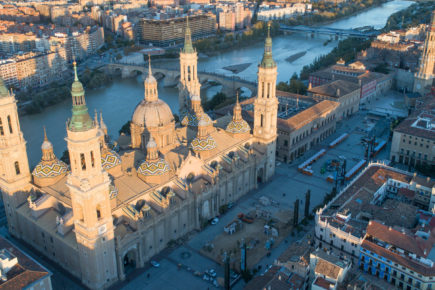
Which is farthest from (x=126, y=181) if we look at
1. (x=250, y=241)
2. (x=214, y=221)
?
(x=250, y=241)

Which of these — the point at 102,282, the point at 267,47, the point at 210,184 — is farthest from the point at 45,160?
the point at 267,47

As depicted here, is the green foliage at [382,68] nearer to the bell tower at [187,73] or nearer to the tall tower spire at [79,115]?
the bell tower at [187,73]

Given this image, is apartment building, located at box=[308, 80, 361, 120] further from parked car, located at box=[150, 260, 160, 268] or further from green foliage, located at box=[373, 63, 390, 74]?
parked car, located at box=[150, 260, 160, 268]

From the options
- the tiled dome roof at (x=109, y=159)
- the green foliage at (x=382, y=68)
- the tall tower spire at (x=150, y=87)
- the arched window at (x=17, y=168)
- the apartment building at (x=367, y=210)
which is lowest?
the apartment building at (x=367, y=210)

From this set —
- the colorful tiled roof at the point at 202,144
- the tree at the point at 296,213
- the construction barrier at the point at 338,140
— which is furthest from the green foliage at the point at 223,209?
the construction barrier at the point at 338,140

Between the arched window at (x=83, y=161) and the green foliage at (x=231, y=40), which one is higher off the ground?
the arched window at (x=83, y=161)

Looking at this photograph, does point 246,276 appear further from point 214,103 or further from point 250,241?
point 214,103

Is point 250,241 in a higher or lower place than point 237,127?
lower

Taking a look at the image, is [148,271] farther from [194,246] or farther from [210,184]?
[210,184]
